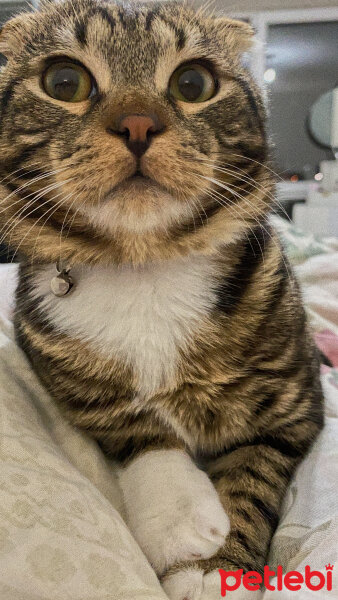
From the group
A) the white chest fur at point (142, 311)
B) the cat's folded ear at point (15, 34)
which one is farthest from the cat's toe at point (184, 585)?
the cat's folded ear at point (15, 34)

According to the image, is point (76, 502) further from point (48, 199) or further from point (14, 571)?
point (48, 199)

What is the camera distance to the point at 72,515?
1.69ft

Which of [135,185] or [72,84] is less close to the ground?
[72,84]

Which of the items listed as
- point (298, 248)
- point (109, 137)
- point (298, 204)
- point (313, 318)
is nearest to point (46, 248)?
point (109, 137)

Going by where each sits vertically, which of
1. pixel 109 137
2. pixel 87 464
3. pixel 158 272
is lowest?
pixel 87 464

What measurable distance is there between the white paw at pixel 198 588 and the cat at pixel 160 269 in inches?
0.5

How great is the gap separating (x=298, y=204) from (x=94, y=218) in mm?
2815

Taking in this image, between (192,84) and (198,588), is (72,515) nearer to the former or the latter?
(198,588)

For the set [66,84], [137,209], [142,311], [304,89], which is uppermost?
[304,89]

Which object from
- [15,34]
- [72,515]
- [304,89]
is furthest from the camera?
[304,89]

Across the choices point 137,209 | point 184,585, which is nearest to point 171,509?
point 184,585

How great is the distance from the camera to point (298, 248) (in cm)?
188

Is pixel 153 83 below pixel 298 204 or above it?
above

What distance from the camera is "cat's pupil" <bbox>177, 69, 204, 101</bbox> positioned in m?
0.69
